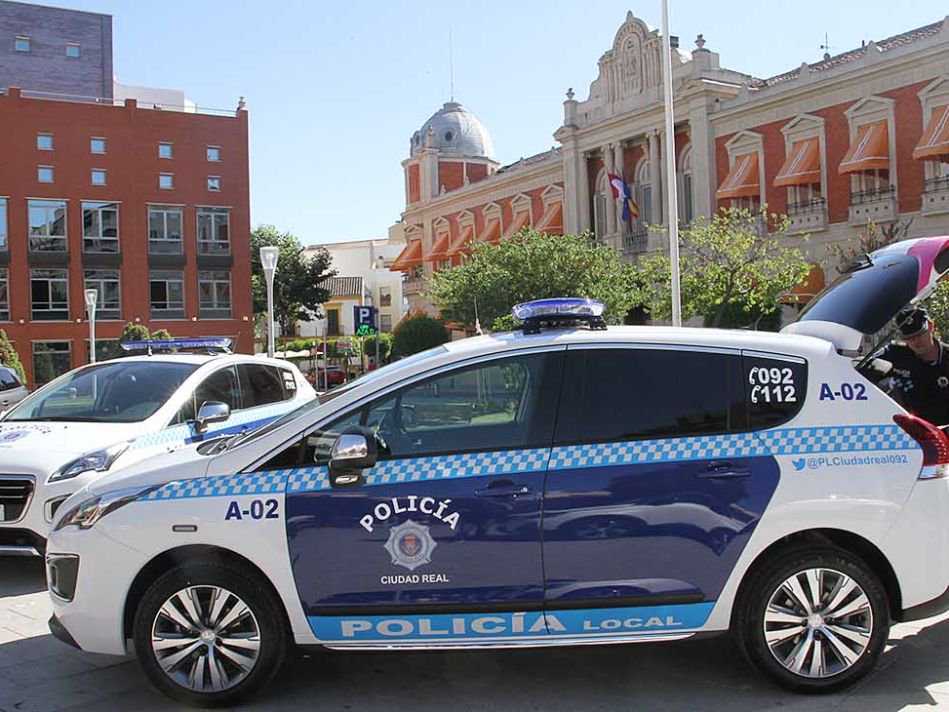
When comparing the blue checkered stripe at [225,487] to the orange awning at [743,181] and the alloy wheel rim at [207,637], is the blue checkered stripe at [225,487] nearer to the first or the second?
the alloy wheel rim at [207,637]

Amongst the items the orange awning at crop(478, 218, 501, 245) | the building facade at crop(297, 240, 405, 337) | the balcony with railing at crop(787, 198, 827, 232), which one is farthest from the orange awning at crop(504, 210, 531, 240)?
the building facade at crop(297, 240, 405, 337)

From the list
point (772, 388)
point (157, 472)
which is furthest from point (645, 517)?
point (157, 472)

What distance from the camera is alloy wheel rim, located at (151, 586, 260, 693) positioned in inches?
171

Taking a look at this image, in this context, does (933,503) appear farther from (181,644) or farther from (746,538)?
(181,644)

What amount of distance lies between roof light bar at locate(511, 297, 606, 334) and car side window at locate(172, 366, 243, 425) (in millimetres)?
3960

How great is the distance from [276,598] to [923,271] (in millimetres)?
3920

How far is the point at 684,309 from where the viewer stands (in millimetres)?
24031

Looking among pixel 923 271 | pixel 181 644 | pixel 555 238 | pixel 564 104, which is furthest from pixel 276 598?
pixel 564 104

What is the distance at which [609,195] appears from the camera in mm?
41062

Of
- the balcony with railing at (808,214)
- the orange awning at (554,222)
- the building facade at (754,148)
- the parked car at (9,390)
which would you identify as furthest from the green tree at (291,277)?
the parked car at (9,390)

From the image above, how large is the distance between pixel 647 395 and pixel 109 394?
5296 mm

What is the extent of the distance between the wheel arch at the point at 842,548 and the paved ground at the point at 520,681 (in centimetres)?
40

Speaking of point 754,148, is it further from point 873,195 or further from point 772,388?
point 772,388

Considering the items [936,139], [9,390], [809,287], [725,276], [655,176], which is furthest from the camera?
[655,176]
